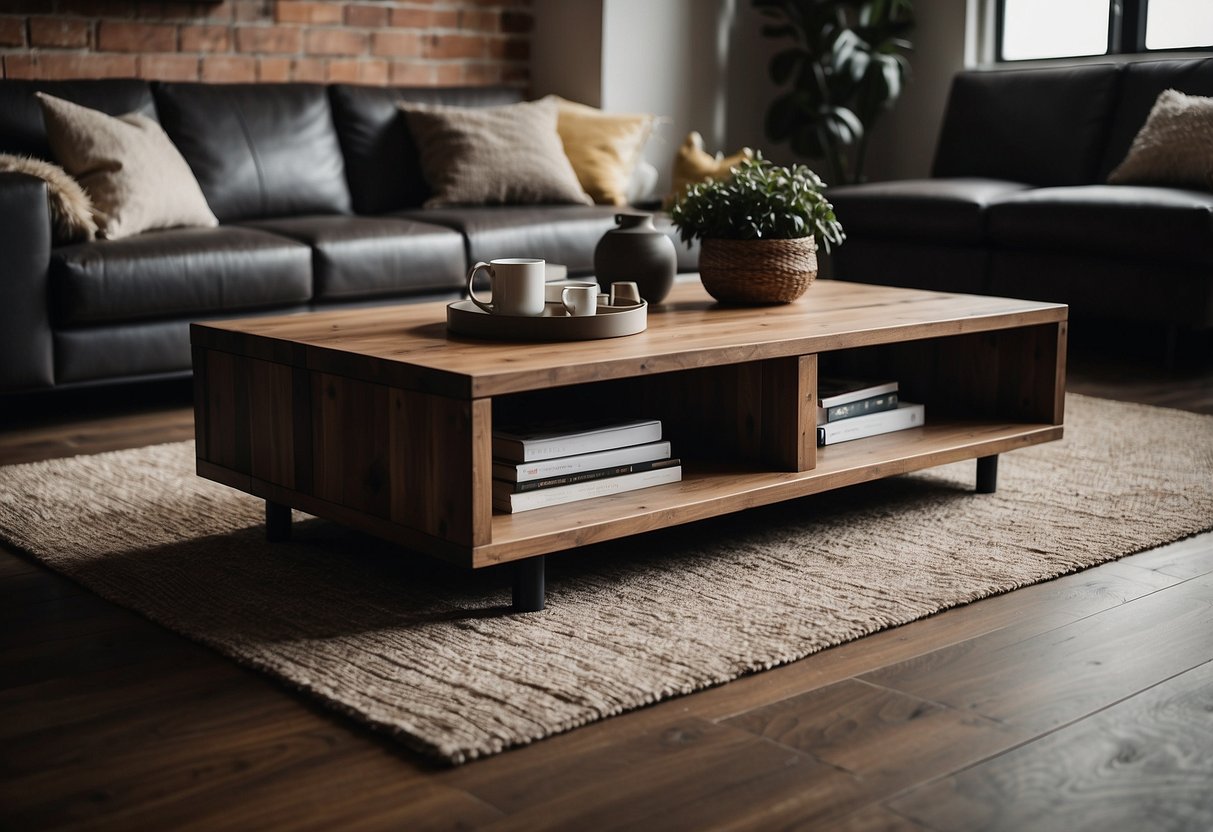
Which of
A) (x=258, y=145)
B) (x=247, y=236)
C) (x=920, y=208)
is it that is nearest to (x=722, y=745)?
(x=247, y=236)

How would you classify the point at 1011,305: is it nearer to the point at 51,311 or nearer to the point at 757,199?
the point at 757,199

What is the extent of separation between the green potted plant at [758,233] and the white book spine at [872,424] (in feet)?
0.89

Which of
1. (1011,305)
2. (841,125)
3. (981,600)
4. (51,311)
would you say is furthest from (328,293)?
(841,125)

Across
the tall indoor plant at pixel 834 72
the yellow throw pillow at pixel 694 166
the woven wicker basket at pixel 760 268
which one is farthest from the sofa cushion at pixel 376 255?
the tall indoor plant at pixel 834 72

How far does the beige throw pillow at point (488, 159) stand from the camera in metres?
4.23

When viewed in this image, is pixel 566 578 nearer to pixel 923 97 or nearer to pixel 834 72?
pixel 834 72

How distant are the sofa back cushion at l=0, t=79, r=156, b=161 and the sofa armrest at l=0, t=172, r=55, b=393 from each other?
2.09 ft

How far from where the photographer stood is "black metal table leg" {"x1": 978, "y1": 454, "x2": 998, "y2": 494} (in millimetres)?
2564

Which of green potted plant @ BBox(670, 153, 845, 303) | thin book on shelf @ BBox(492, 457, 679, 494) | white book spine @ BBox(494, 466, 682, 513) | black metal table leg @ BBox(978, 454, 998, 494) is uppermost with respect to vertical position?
green potted plant @ BBox(670, 153, 845, 303)

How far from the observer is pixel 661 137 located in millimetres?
5367

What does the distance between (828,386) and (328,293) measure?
1558mm

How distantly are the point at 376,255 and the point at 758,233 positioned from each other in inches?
56.9

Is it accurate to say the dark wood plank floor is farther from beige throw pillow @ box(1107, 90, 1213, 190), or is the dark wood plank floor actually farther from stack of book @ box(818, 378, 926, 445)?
beige throw pillow @ box(1107, 90, 1213, 190)

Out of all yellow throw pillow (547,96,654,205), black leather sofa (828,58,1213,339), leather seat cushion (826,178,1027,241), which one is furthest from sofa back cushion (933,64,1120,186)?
yellow throw pillow (547,96,654,205)
